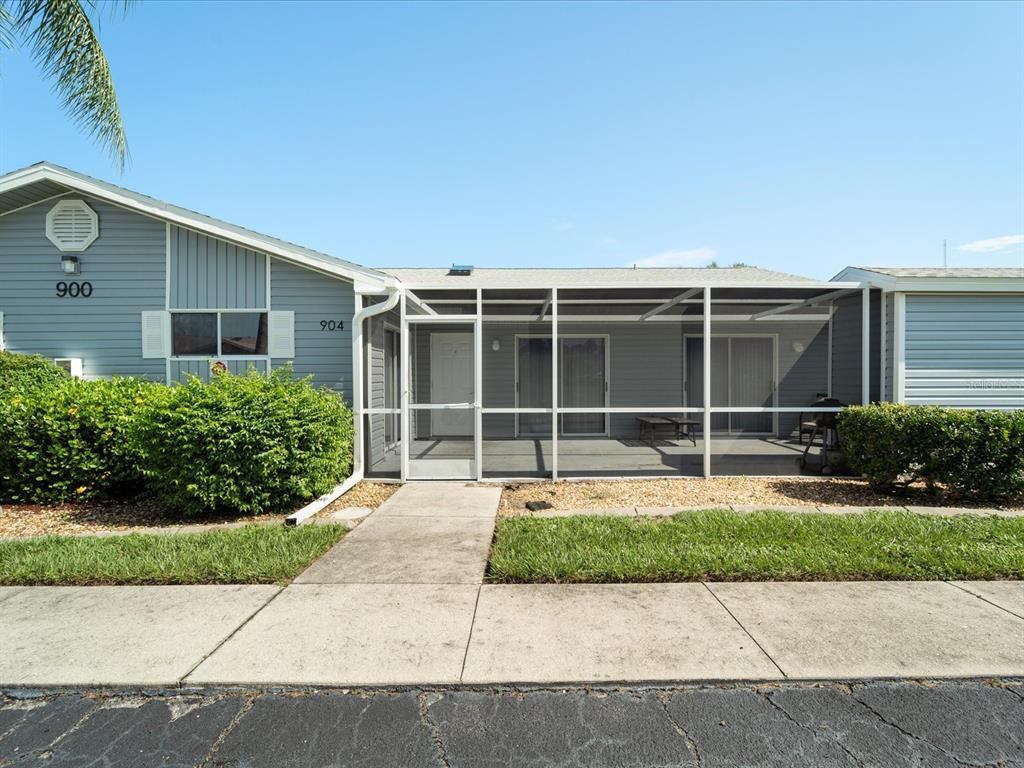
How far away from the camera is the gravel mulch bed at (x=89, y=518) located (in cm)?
590

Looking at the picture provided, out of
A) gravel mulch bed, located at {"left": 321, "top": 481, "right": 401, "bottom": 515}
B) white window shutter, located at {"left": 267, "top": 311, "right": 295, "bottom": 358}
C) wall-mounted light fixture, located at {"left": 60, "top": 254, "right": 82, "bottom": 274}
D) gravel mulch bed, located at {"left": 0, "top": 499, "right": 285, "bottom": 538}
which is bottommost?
gravel mulch bed, located at {"left": 0, "top": 499, "right": 285, "bottom": 538}

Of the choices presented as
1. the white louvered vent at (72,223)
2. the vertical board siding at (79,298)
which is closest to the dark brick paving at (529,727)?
the vertical board siding at (79,298)

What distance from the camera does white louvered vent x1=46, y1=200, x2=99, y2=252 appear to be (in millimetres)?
8484

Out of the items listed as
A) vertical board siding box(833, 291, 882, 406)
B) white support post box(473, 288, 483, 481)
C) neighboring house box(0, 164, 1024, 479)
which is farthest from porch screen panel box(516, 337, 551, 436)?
vertical board siding box(833, 291, 882, 406)

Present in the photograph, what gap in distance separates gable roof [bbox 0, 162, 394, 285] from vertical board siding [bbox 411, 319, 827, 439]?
4511mm

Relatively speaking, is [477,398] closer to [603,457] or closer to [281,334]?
[603,457]

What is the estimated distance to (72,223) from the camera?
850 cm

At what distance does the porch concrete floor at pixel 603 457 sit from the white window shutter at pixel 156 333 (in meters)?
3.72

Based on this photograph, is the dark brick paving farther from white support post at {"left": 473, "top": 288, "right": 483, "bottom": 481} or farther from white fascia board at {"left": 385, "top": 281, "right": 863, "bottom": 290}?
white fascia board at {"left": 385, "top": 281, "right": 863, "bottom": 290}

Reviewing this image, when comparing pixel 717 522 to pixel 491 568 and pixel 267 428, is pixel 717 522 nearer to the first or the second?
pixel 491 568

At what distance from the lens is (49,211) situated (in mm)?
8523

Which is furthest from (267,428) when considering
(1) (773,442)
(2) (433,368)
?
(1) (773,442)

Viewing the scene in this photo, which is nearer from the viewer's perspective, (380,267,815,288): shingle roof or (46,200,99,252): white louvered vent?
(46,200,99,252): white louvered vent

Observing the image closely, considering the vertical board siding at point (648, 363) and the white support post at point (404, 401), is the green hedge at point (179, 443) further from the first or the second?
the vertical board siding at point (648, 363)
